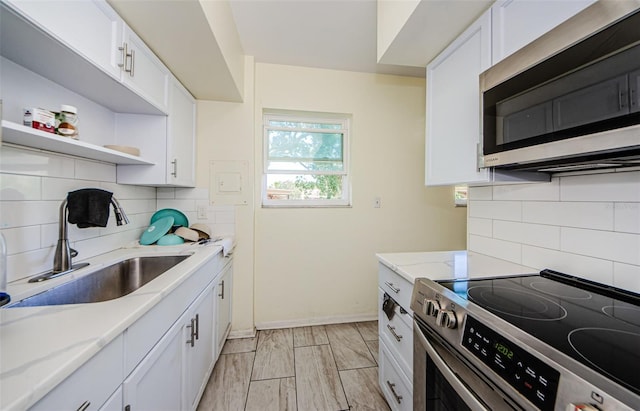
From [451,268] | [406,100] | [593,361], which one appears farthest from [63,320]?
[406,100]

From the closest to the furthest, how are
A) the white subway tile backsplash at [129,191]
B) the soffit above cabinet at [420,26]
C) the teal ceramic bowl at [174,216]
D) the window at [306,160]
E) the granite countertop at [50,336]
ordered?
the granite countertop at [50,336]
the soffit above cabinet at [420,26]
the white subway tile backsplash at [129,191]
the teal ceramic bowl at [174,216]
the window at [306,160]

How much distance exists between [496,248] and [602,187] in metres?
0.55

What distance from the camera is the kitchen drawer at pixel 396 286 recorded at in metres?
1.17

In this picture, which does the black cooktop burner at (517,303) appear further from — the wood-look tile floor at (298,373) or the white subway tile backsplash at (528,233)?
the wood-look tile floor at (298,373)

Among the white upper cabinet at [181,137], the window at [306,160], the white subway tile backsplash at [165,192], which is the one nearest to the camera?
the white upper cabinet at [181,137]

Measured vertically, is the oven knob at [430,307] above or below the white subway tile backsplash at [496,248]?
below

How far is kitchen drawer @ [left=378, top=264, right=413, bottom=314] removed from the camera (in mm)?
1165

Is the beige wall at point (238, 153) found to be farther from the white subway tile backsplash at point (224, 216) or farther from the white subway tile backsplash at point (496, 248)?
the white subway tile backsplash at point (496, 248)

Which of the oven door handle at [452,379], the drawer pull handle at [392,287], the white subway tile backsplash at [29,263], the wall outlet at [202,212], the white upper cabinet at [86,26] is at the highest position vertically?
the white upper cabinet at [86,26]

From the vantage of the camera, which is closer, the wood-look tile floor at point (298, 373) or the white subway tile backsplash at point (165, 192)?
the wood-look tile floor at point (298, 373)

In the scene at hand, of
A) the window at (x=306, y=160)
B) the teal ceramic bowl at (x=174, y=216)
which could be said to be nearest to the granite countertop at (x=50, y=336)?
the teal ceramic bowl at (x=174, y=216)

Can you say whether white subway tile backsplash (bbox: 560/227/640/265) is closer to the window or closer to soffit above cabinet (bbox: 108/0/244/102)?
the window

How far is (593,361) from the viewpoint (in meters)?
0.49

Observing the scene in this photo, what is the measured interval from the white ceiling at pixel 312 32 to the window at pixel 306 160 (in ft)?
1.66
